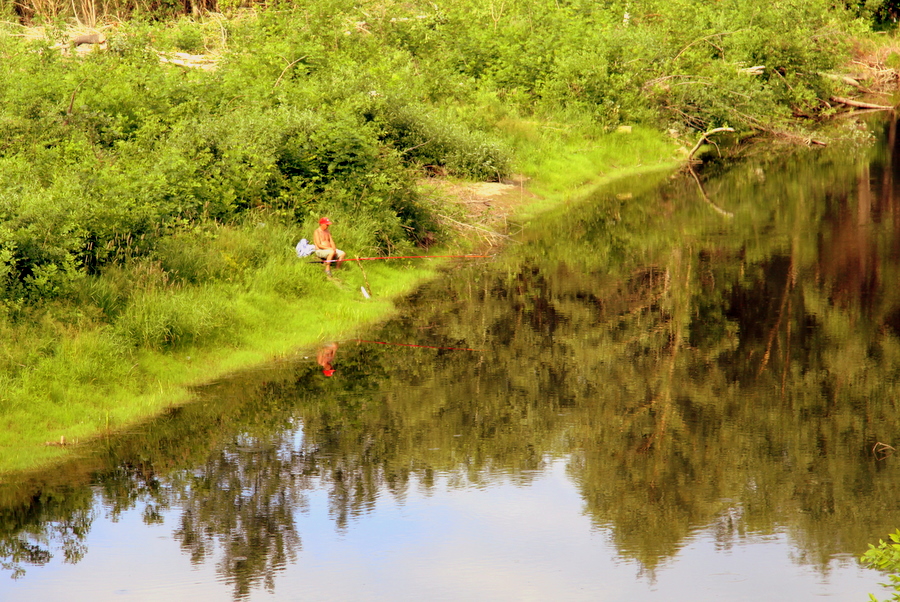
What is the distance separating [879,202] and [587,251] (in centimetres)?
817

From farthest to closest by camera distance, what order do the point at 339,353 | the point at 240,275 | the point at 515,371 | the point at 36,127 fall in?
the point at 36,127
the point at 240,275
the point at 339,353
the point at 515,371

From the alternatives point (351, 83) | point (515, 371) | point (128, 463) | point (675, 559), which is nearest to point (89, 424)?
point (128, 463)

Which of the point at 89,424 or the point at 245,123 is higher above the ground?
the point at 245,123

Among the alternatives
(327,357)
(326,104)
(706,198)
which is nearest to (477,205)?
(326,104)

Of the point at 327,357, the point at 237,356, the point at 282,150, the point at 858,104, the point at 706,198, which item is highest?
the point at 282,150

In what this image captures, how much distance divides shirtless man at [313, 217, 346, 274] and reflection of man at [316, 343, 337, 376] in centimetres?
207

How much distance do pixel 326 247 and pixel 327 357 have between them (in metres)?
2.71

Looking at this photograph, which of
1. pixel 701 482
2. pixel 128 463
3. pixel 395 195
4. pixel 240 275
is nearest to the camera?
pixel 701 482

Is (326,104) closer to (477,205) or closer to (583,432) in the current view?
(477,205)

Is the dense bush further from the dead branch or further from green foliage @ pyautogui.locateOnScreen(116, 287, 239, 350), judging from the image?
the dead branch

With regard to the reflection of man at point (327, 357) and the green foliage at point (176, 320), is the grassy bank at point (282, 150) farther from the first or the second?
the reflection of man at point (327, 357)

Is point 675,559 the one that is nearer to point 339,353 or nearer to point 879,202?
point 339,353

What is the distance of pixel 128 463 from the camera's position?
32.0 ft

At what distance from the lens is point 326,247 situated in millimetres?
15273
